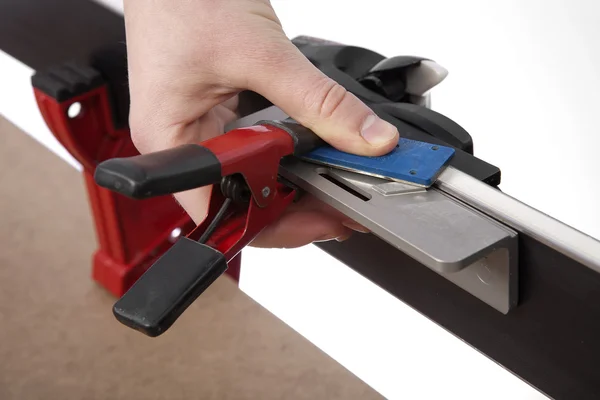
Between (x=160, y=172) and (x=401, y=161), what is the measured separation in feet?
0.71

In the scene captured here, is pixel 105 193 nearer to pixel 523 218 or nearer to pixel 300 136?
pixel 300 136

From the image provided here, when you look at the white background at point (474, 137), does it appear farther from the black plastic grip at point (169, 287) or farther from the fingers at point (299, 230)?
the black plastic grip at point (169, 287)

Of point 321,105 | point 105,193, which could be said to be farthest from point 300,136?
point 105,193

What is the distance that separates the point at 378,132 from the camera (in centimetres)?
62

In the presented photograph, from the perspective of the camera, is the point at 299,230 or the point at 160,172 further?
the point at 299,230

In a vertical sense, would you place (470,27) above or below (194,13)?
below

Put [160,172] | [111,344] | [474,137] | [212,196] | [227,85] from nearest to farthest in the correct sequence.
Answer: [160,172]
[212,196]
[227,85]
[111,344]
[474,137]

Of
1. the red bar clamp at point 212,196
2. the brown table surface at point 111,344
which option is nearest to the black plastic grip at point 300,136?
the red bar clamp at point 212,196

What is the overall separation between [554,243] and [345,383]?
1.30 ft

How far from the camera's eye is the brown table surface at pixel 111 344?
868 millimetres

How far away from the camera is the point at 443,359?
1.02 m

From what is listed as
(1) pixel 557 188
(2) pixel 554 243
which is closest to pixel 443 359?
(1) pixel 557 188

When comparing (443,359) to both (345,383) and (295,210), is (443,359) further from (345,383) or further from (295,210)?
(295,210)

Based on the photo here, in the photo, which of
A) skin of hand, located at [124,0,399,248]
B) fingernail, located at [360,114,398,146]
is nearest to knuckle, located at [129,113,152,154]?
skin of hand, located at [124,0,399,248]
